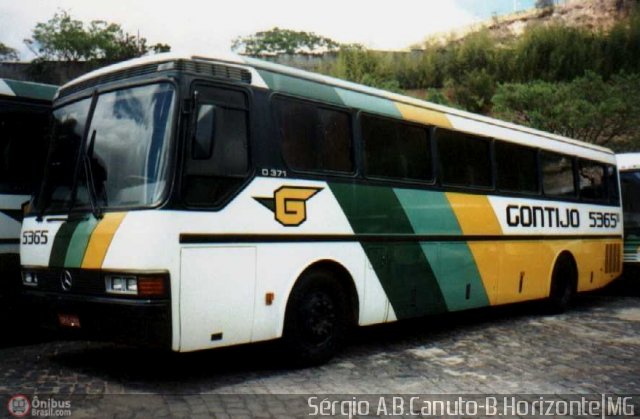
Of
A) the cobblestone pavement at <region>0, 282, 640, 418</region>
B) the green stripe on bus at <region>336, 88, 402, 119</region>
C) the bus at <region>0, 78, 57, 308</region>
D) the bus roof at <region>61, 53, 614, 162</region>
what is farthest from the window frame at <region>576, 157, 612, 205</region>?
the bus at <region>0, 78, 57, 308</region>

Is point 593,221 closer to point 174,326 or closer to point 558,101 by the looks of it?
point 174,326

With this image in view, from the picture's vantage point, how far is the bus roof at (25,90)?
26.4ft

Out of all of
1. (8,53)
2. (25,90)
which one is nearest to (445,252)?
(25,90)

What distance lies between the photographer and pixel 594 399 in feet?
19.6

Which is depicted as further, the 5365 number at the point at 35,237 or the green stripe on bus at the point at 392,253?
the green stripe on bus at the point at 392,253

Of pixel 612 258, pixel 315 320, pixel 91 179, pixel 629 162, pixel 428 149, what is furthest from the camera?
pixel 629 162

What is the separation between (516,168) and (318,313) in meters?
5.03

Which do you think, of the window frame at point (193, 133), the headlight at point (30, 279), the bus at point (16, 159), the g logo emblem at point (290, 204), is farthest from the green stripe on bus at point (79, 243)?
the bus at point (16, 159)

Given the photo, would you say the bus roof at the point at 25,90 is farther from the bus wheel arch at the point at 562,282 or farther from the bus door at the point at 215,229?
the bus wheel arch at the point at 562,282

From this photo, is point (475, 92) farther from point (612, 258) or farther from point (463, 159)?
point (463, 159)

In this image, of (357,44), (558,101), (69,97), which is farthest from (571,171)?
(357,44)

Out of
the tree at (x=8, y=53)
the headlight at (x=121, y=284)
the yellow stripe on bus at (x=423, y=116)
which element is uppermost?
the tree at (x=8, y=53)

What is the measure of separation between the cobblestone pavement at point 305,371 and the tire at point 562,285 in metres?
1.99

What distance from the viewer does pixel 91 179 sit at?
617 centimetres
